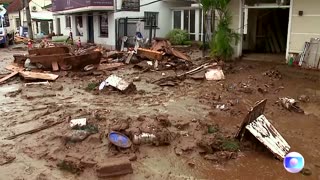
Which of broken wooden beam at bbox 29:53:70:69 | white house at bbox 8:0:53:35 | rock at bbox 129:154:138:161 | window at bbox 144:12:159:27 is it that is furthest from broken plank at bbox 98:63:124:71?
white house at bbox 8:0:53:35

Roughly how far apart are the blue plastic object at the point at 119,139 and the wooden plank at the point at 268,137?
2.23 metres

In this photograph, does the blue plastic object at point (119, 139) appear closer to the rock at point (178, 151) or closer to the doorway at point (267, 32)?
the rock at point (178, 151)

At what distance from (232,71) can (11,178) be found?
9.47m

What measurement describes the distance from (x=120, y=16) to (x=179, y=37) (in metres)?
3.98

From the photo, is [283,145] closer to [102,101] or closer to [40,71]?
[102,101]

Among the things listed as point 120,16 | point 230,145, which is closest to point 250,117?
point 230,145

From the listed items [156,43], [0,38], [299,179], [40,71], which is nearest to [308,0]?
[156,43]

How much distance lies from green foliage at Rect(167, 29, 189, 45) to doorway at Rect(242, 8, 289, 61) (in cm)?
634

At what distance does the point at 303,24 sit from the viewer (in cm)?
1306

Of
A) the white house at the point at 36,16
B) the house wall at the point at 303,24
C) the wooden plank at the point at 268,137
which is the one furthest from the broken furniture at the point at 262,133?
the white house at the point at 36,16

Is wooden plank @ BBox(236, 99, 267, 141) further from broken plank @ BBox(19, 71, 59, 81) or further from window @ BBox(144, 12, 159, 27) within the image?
window @ BBox(144, 12, 159, 27)

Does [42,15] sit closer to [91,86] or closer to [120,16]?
[120,16]

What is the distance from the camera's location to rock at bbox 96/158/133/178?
18.2 ft

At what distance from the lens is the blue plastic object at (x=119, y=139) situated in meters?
6.46
